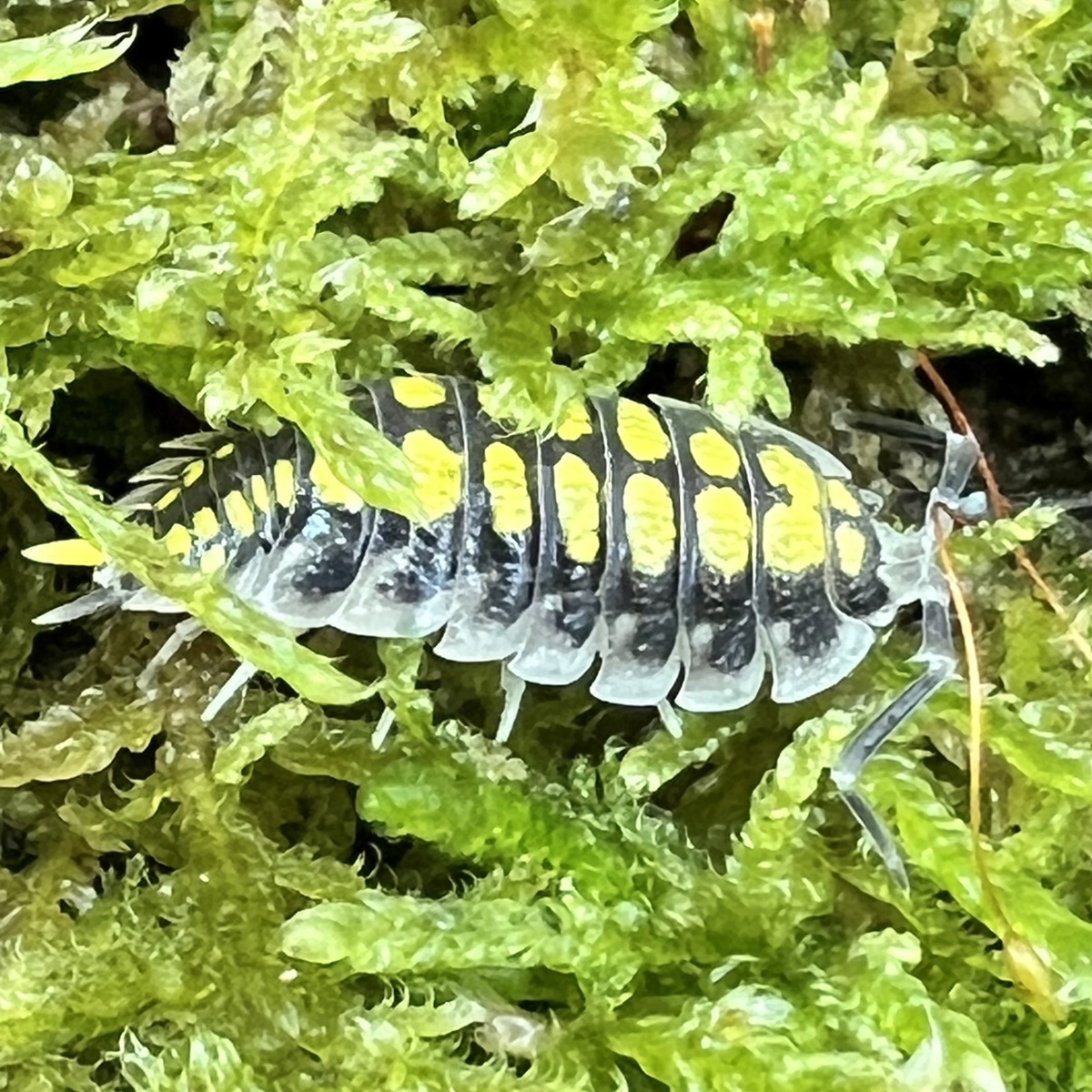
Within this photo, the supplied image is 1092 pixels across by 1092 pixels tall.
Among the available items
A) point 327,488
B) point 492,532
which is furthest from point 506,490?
point 327,488

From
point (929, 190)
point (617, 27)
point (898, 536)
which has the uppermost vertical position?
point (617, 27)

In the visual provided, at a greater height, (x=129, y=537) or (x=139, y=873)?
(x=129, y=537)

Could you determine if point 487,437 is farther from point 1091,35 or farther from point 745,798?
point 1091,35

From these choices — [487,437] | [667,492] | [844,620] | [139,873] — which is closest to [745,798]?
[844,620]

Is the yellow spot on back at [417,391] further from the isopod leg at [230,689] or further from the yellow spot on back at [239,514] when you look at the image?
the isopod leg at [230,689]

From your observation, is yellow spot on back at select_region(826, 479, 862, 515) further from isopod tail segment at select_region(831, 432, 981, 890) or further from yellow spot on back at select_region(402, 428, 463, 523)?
yellow spot on back at select_region(402, 428, 463, 523)

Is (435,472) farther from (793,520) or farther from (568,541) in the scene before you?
(793,520)
